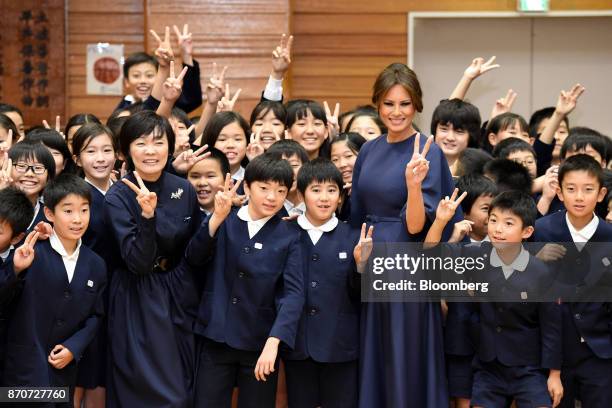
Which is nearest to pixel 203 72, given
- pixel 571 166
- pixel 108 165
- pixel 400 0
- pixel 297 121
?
pixel 400 0

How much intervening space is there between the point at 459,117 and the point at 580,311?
1.44 m

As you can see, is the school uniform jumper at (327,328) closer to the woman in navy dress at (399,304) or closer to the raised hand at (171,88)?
→ the woman in navy dress at (399,304)

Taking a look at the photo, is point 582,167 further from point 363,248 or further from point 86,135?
point 86,135

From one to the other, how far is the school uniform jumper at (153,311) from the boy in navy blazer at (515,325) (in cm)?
129

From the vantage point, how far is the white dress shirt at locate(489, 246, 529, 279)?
371 centimetres

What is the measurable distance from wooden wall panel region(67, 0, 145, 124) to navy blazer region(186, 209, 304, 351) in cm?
399

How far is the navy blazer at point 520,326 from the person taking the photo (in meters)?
3.65

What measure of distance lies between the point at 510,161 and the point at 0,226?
2.53 metres

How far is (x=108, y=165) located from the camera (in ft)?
13.5

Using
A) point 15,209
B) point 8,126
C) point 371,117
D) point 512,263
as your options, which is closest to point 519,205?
point 512,263

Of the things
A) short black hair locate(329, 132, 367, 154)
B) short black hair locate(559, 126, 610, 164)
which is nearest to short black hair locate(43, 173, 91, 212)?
short black hair locate(329, 132, 367, 154)

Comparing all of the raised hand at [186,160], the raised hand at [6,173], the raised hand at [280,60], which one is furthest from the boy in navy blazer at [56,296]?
the raised hand at [280,60]

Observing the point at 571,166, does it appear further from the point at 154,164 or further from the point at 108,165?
the point at 108,165

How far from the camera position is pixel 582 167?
3822 millimetres
